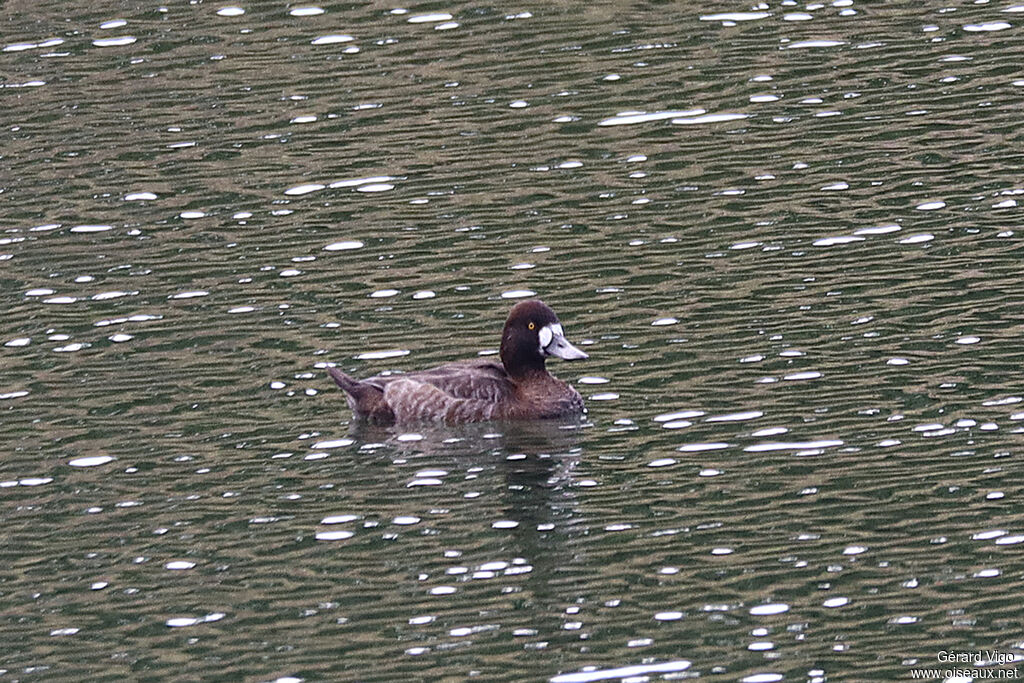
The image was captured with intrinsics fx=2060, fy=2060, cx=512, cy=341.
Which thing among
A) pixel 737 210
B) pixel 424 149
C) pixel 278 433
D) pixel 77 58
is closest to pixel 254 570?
pixel 278 433

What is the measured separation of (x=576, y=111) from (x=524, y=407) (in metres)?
8.86

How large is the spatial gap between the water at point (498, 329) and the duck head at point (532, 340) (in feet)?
1.85

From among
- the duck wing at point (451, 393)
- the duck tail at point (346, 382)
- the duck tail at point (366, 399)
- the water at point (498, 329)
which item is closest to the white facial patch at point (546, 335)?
the duck wing at point (451, 393)

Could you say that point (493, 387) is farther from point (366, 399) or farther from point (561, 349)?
point (366, 399)

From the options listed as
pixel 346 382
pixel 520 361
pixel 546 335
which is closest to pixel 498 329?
pixel 520 361

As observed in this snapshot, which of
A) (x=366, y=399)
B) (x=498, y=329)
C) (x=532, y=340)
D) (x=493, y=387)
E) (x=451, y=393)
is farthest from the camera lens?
(x=498, y=329)

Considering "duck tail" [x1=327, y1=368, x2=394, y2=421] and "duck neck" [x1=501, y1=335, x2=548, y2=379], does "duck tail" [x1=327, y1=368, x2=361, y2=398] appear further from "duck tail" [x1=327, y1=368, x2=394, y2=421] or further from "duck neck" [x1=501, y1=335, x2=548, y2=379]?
"duck neck" [x1=501, y1=335, x2=548, y2=379]

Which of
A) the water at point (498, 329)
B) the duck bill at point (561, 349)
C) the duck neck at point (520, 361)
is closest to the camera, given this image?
the water at point (498, 329)

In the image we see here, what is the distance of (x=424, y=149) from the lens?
2611 cm

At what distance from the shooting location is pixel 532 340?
19.2 metres

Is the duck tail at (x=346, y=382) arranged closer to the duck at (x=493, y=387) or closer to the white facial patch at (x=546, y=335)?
the duck at (x=493, y=387)

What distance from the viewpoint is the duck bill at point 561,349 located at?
62.4 feet

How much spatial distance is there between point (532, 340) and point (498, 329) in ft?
4.55

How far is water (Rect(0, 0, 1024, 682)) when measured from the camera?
47.3 feet
